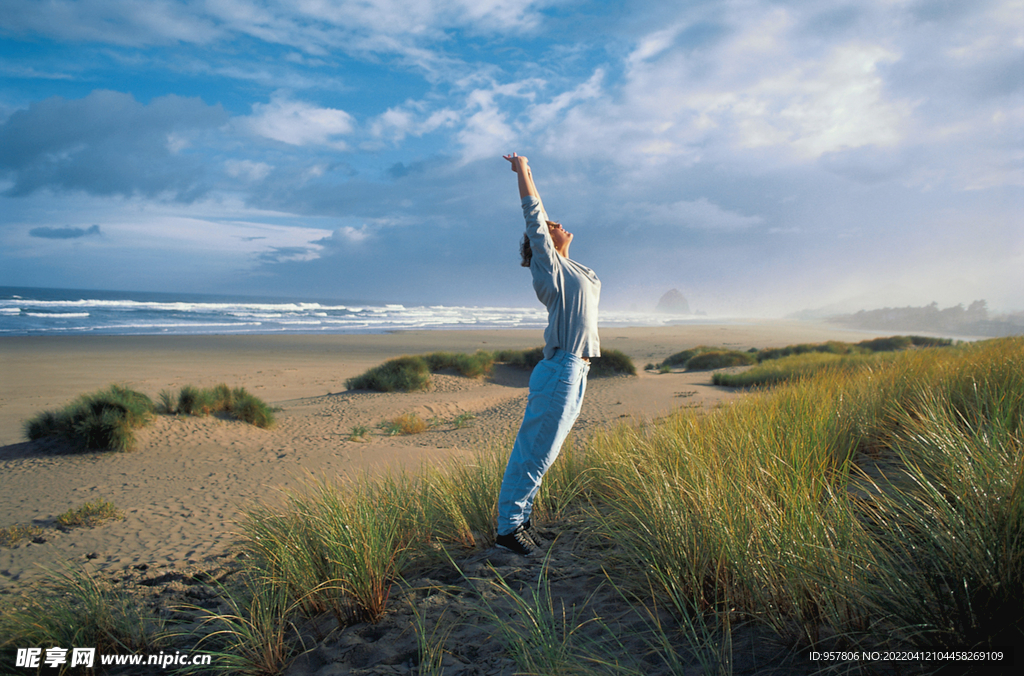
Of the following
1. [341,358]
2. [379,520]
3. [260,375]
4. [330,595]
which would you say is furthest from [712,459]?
[341,358]

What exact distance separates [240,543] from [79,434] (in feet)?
21.7

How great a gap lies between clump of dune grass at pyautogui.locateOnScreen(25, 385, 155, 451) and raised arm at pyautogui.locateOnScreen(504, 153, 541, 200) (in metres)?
8.14

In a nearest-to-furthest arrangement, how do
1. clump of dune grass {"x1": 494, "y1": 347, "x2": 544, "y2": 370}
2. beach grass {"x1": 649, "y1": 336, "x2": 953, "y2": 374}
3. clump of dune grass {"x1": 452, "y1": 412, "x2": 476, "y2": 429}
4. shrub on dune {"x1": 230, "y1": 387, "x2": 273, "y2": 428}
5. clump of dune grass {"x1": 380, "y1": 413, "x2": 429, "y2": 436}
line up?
shrub on dune {"x1": 230, "y1": 387, "x2": 273, "y2": 428}, clump of dune grass {"x1": 380, "y1": 413, "x2": 429, "y2": 436}, clump of dune grass {"x1": 452, "y1": 412, "x2": 476, "y2": 429}, clump of dune grass {"x1": 494, "y1": 347, "x2": 544, "y2": 370}, beach grass {"x1": 649, "y1": 336, "x2": 953, "y2": 374}

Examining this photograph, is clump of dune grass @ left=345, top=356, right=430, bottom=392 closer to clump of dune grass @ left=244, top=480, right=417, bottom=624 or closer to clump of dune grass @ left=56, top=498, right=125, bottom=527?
clump of dune grass @ left=56, top=498, right=125, bottom=527

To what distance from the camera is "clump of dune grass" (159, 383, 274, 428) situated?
31.8 feet

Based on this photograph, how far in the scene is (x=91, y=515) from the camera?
5383 millimetres

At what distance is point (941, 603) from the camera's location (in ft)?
5.65

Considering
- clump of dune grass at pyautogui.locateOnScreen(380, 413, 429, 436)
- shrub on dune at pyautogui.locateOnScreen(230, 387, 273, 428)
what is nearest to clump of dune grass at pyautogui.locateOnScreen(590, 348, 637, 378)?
clump of dune grass at pyautogui.locateOnScreen(380, 413, 429, 436)

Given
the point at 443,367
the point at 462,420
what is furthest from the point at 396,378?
the point at 462,420

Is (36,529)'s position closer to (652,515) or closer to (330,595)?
(330,595)

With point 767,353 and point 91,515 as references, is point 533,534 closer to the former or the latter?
point 91,515

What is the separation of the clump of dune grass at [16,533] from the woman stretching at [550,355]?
4.87 metres

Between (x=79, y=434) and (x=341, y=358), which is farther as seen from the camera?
(x=341, y=358)

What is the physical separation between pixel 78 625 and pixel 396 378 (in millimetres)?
12714
